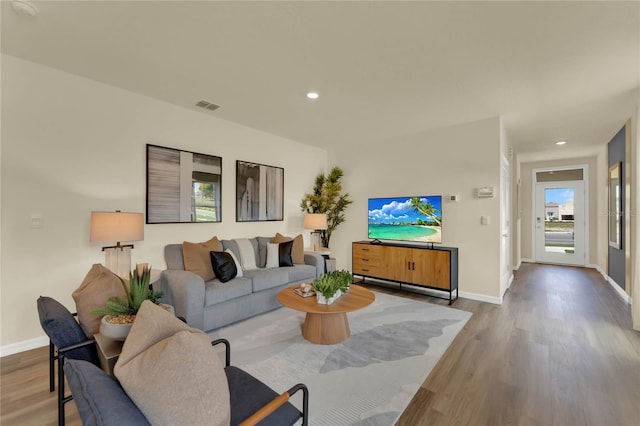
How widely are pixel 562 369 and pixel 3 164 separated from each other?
5.10 m

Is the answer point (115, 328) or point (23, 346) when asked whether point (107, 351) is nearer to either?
point (115, 328)

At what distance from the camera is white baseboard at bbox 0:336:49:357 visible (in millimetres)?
2496

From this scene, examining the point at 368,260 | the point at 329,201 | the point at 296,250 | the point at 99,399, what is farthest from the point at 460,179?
the point at 99,399

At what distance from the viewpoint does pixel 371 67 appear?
104 inches

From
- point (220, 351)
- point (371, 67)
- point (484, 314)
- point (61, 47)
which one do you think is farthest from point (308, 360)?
point (61, 47)

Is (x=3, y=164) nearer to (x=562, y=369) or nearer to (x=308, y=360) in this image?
(x=308, y=360)

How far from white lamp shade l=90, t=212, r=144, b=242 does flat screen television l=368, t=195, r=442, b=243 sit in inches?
149

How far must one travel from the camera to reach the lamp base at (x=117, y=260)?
2.73 meters

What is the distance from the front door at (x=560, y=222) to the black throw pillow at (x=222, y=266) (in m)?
7.72

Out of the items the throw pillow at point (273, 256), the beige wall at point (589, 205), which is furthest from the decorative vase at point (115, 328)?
the beige wall at point (589, 205)

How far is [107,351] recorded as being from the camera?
54.9 inches

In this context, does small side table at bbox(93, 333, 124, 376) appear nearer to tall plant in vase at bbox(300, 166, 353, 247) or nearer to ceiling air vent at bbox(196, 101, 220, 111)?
ceiling air vent at bbox(196, 101, 220, 111)

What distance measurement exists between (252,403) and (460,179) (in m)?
4.16

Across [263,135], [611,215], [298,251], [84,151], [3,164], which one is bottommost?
[298,251]
